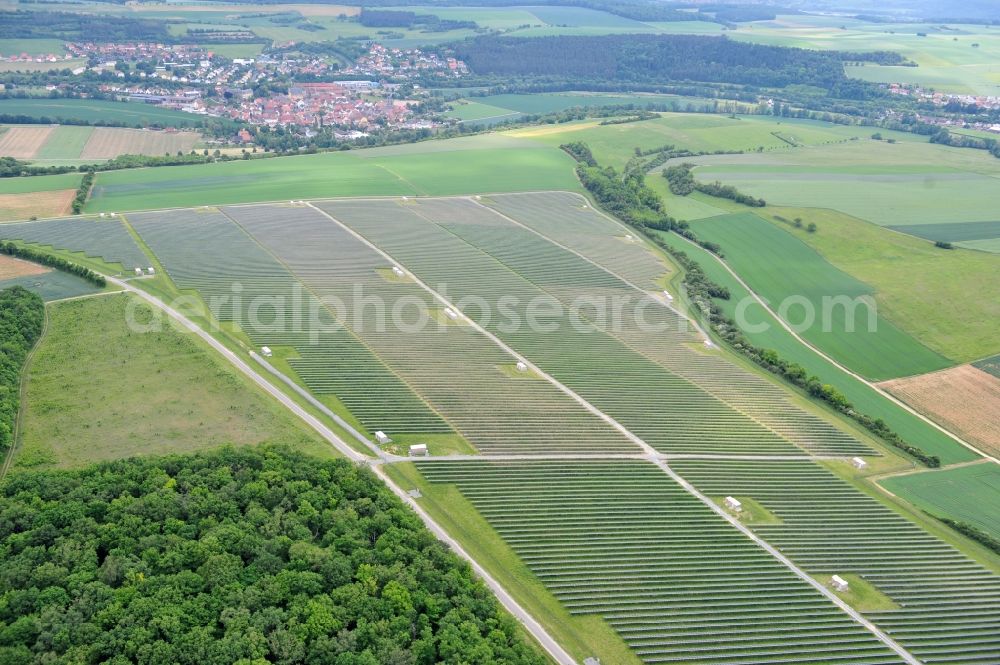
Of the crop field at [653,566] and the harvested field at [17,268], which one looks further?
the harvested field at [17,268]

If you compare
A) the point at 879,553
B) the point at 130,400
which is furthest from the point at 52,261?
the point at 879,553

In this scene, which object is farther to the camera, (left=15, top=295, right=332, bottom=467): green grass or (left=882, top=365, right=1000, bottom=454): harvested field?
(left=882, top=365, right=1000, bottom=454): harvested field

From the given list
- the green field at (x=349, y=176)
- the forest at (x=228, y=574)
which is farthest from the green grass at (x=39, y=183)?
the forest at (x=228, y=574)

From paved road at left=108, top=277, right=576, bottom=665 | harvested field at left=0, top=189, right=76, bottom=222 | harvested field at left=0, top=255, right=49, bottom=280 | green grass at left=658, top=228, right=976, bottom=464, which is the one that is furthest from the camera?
harvested field at left=0, top=189, right=76, bottom=222

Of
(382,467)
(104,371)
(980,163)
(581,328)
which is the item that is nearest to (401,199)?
(581,328)

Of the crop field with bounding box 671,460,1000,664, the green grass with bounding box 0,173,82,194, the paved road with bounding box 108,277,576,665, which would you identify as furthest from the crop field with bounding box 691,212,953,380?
the green grass with bounding box 0,173,82,194

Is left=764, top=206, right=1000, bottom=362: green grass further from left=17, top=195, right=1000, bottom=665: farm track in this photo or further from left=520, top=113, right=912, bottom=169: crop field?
left=520, top=113, right=912, bottom=169: crop field

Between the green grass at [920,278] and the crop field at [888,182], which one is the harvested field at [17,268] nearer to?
the green grass at [920,278]
